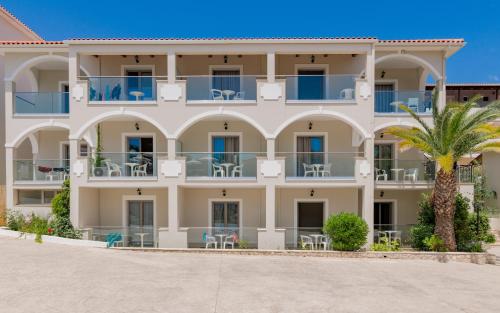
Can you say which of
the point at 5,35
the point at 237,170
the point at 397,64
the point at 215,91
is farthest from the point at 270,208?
the point at 5,35

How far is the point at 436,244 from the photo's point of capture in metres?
15.1

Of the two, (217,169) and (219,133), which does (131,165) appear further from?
(219,133)

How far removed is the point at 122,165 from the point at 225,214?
588 cm

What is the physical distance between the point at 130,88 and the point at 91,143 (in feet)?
12.2

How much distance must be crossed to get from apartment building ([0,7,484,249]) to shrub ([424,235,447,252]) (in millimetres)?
2506

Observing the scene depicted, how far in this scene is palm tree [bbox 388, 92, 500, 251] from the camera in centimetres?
1478

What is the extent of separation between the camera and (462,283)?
1166 centimetres

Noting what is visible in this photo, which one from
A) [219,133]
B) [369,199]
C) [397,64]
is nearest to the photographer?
[369,199]

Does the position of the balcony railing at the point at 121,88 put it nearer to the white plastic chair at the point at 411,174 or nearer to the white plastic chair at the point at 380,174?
the white plastic chair at the point at 380,174

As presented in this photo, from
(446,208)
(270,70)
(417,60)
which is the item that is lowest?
(446,208)

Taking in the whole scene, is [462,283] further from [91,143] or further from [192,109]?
[91,143]

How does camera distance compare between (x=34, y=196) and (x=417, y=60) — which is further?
(x=34, y=196)

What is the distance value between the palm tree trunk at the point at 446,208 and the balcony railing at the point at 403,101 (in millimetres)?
3948

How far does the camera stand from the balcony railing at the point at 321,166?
664 inches
